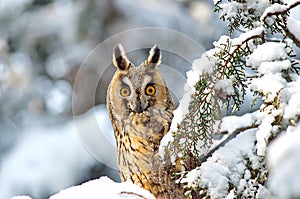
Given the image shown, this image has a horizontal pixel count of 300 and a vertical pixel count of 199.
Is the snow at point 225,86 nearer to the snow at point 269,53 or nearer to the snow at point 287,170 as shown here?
the snow at point 269,53

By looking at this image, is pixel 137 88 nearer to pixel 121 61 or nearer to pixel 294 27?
pixel 121 61

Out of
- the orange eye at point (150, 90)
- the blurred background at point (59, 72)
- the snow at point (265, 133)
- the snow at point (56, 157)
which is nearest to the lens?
the snow at point (265, 133)

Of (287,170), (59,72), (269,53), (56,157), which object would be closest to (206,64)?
(269,53)

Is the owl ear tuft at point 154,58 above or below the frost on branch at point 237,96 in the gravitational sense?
above

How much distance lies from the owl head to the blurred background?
1.89m

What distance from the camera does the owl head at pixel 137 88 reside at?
185cm

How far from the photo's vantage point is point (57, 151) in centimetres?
401

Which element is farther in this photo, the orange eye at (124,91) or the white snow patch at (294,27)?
the orange eye at (124,91)

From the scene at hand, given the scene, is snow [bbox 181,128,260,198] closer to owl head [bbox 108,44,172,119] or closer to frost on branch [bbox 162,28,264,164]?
frost on branch [bbox 162,28,264,164]

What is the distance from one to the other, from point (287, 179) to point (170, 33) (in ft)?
12.2

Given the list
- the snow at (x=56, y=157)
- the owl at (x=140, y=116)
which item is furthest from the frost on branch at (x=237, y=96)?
A: the snow at (x=56, y=157)

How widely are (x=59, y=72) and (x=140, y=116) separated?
2955mm

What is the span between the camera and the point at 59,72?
4742 mm

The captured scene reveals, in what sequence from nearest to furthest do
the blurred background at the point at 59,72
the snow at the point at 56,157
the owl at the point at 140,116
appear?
1. the owl at the point at 140,116
2. the snow at the point at 56,157
3. the blurred background at the point at 59,72
